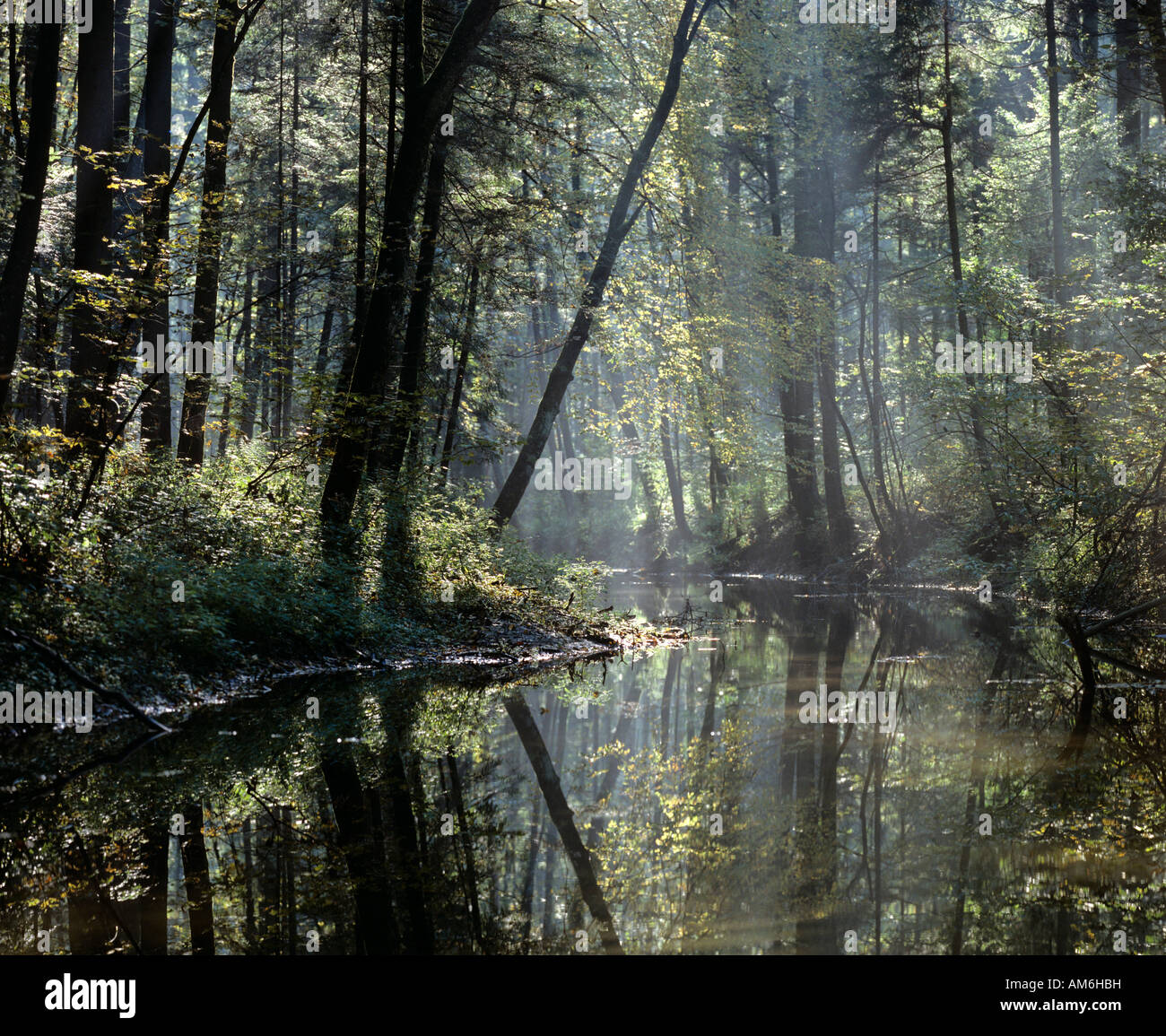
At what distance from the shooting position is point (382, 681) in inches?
374

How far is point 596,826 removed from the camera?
195 inches

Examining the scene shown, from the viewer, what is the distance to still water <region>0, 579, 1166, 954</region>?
350cm

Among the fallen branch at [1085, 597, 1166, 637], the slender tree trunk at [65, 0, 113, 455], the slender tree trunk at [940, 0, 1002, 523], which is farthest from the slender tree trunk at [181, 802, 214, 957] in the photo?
the slender tree trunk at [940, 0, 1002, 523]

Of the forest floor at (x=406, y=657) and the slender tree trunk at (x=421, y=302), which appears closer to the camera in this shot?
the forest floor at (x=406, y=657)

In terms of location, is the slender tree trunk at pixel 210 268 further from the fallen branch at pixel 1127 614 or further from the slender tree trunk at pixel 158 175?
the fallen branch at pixel 1127 614

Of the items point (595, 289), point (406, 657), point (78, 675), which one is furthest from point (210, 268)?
point (78, 675)

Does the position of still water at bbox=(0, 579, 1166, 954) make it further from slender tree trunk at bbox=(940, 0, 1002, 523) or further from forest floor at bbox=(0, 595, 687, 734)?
slender tree trunk at bbox=(940, 0, 1002, 523)

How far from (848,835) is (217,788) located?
3494 mm

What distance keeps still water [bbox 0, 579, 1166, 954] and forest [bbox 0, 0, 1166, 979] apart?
0.11 feet

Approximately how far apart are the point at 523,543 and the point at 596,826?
12.2m

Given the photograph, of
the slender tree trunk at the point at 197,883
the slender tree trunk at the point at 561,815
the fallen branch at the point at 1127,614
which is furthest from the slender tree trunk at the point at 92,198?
the fallen branch at the point at 1127,614

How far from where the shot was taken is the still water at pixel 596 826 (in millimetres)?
3500

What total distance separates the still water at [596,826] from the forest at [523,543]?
3 centimetres
